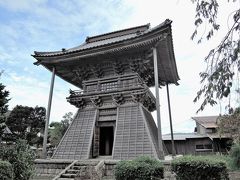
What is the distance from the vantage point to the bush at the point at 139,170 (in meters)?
7.95

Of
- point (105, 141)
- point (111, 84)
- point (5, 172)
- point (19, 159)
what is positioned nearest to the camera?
point (5, 172)

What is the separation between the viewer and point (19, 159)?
7.82 metres

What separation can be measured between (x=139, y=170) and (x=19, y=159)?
426cm

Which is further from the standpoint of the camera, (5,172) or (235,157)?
(235,157)

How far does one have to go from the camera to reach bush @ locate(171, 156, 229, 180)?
24.4 feet

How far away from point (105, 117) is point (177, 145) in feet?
50.6

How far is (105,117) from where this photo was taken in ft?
50.6

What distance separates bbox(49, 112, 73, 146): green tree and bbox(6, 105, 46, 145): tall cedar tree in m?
2.72

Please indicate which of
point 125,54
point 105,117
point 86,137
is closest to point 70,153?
point 86,137

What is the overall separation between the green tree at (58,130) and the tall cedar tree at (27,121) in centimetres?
272

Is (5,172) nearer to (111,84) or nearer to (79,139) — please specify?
(79,139)

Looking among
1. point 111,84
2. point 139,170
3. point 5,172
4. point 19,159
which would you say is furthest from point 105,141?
point 5,172

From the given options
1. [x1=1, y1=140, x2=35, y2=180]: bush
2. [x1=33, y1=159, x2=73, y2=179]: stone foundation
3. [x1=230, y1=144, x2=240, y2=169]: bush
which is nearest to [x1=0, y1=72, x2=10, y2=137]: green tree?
[x1=33, y1=159, x2=73, y2=179]: stone foundation

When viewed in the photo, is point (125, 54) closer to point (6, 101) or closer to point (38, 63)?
point (38, 63)
